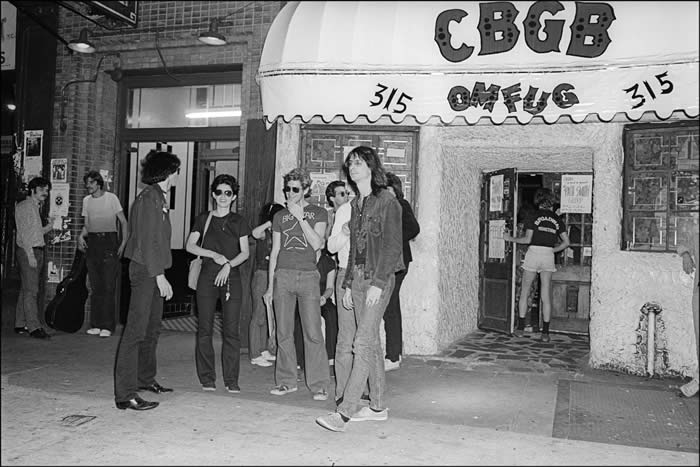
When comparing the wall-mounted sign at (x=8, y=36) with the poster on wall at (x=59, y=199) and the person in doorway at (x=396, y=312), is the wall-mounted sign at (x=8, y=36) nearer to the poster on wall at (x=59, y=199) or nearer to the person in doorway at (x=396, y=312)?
the poster on wall at (x=59, y=199)

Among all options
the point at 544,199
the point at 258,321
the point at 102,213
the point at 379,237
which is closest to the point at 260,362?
the point at 258,321

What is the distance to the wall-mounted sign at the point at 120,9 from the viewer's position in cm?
790

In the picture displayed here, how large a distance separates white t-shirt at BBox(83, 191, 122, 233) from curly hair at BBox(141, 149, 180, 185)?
3197 mm

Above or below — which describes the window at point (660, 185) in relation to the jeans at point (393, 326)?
above

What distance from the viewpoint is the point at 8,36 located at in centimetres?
942

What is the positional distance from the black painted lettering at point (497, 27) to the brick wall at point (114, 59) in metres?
3.07

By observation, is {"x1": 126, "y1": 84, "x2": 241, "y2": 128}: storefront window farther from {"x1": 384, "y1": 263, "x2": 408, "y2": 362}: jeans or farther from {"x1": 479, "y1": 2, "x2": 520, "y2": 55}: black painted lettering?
{"x1": 479, "y1": 2, "x2": 520, "y2": 55}: black painted lettering

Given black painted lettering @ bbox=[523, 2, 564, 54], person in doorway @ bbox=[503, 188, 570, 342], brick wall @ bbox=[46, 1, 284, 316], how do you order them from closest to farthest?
black painted lettering @ bbox=[523, 2, 564, 54]
brick wall @ bbox=[46, 1, 284, 316]
person in doorway @ bbox=[503, 188, 570, 342]

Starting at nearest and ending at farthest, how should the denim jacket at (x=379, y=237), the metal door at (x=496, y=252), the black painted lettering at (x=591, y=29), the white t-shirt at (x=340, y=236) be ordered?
the denim jacket at (x=379, y=237), the white t-shirt at (x=340, y=236), the black painted lettering at (x=591, y=29), the metal door at (x=496, y=252)

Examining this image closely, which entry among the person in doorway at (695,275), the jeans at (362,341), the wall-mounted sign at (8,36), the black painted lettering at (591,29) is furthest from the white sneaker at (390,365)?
the wall-mounted sign at (8,36)

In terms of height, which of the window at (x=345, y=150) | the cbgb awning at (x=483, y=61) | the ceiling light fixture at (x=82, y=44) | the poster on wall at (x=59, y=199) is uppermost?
the ceiling light fixture at (x=82, y=44)

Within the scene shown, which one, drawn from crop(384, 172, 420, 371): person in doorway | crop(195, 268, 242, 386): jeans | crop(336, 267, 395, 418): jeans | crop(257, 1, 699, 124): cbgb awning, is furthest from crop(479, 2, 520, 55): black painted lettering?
crop(195, 268, 242, 386): jeans

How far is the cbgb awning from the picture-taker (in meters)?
5.52

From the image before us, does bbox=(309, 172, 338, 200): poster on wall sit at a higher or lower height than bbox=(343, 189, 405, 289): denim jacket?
higher
